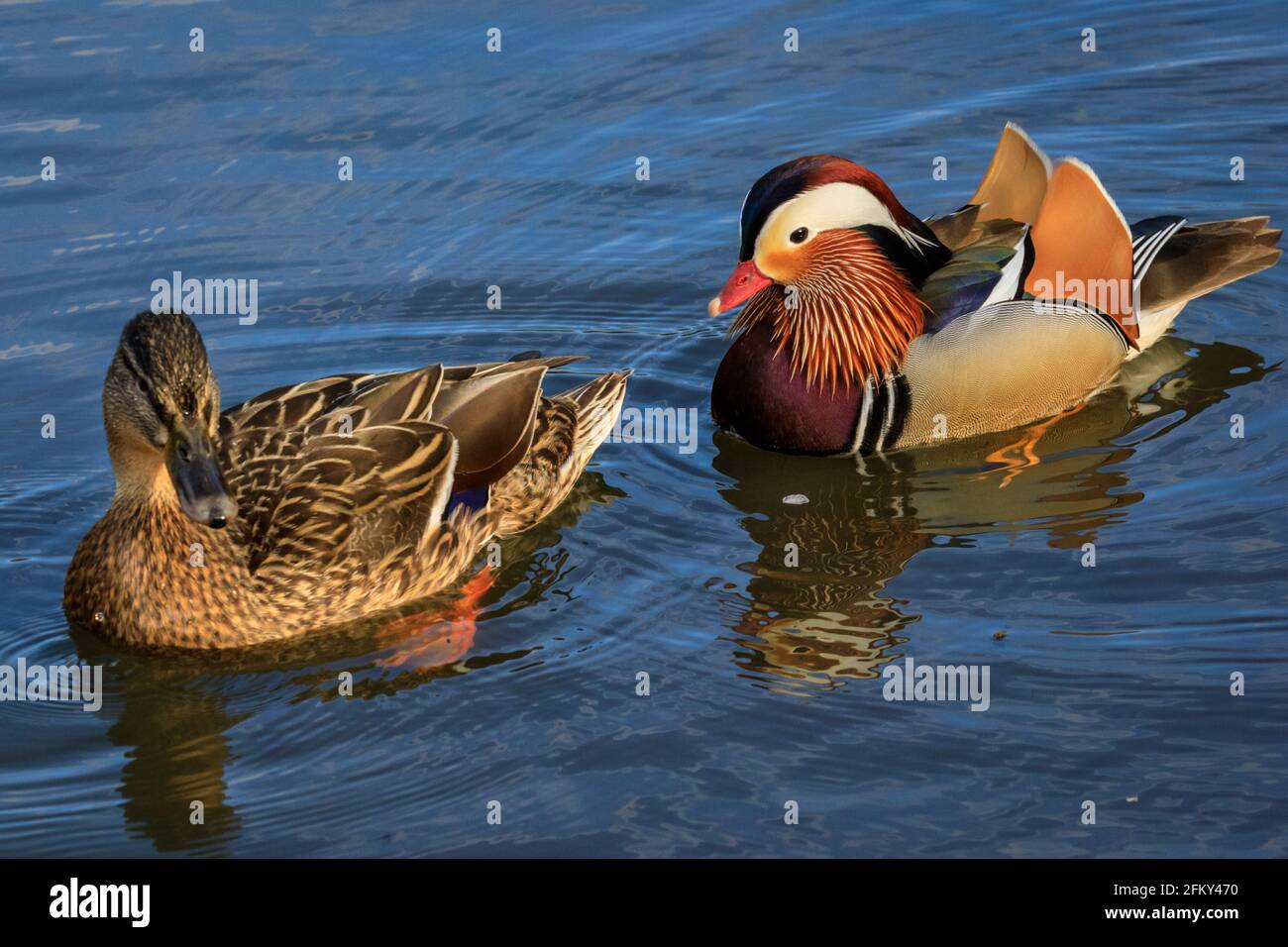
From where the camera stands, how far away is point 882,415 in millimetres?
9547

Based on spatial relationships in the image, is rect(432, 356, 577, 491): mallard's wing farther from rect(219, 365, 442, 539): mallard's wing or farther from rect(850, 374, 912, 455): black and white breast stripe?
rect(850, 374, 912, 455): black and white breast stripe

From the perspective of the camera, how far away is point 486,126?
12.6 m

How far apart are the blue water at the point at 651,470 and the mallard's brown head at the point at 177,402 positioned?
0.99m

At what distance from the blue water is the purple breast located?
0.44 ft

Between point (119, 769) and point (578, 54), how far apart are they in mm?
7597

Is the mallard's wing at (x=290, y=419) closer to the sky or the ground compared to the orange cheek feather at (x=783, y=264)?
closer to the ground

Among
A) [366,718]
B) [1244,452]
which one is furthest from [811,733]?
[1244,452]

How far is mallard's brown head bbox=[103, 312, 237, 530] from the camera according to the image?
7.14m

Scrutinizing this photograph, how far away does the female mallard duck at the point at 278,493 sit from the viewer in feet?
23.8

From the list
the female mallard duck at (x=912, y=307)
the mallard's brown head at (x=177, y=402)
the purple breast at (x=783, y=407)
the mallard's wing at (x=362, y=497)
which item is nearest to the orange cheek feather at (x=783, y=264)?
the female mallard duck at (x=912, y=307)

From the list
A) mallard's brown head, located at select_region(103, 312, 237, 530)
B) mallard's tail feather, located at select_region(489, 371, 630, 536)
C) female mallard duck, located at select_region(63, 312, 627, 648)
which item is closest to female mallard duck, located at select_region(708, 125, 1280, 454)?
mallard's tail feather, located at select_region(489, 371, 630, 536)

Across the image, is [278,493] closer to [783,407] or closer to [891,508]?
[783,407]

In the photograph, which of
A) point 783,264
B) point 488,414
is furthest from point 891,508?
point 488,414

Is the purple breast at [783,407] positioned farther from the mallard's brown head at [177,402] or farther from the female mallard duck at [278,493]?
the mallard's brown head at [177,402]
